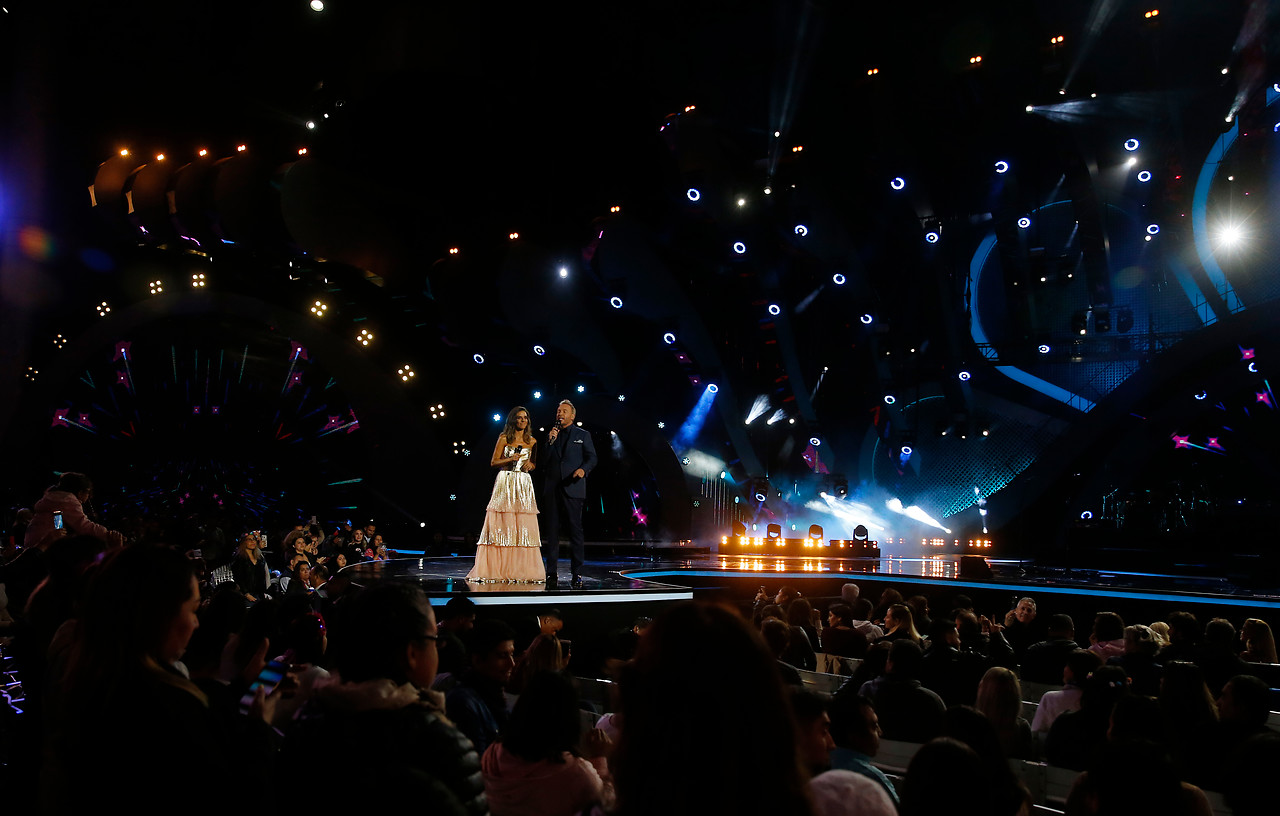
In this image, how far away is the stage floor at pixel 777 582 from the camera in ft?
23.7

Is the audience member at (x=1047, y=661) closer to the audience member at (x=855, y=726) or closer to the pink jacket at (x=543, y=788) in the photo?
the audience member at (x=855, y=726)

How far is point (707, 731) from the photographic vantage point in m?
1.12

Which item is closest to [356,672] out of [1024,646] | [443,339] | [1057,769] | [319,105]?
[1057,769]

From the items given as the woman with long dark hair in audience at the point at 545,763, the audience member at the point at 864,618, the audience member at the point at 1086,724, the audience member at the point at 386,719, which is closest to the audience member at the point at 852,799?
the audience member at the point at 386,719

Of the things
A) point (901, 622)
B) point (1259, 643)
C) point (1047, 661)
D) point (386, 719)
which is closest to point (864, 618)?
point (901, 622)

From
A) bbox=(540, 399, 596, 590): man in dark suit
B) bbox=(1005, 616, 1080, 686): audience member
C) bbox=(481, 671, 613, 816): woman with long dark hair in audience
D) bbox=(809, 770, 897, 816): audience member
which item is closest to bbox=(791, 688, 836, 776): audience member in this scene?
bbox=(481, 671, 613, 816): woman with long dark hair in audience

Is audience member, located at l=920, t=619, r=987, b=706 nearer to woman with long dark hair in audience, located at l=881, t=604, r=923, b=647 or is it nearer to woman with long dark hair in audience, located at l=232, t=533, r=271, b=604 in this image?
woman with long dark hair in audience, located at l=881, t=604, r=923, b=647

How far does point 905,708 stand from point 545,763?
195 centimetres

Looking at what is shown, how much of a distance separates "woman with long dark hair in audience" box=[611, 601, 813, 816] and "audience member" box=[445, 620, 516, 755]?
5.77 ft

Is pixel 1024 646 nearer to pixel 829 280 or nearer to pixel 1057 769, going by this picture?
pixel 1057 769

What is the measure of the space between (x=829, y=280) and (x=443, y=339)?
8315 millimetres

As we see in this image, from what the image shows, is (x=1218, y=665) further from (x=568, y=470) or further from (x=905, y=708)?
(x=568, y=470)

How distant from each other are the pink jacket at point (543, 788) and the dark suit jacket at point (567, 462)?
18.3 ft

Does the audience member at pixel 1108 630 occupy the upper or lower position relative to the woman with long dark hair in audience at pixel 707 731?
lower
